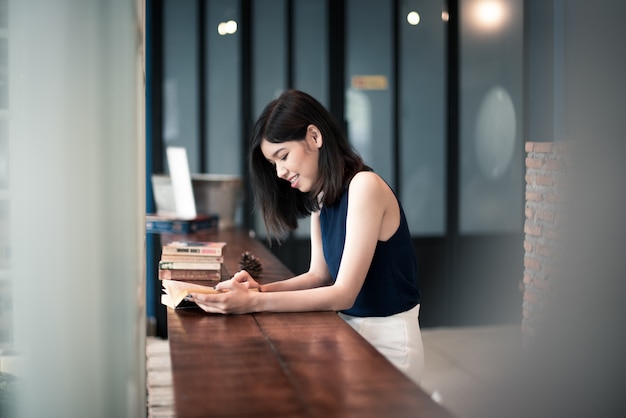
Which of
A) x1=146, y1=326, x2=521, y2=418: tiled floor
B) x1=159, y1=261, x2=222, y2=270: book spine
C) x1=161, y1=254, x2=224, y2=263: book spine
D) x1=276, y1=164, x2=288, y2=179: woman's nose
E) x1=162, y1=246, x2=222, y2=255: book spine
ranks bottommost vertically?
x1=146, y1=326, x2=521, y2=418: tiled floor

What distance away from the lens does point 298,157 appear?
9.22ft

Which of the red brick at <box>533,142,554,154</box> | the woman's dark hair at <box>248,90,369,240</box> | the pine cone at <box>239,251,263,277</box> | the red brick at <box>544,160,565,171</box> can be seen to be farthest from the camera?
the red brick at <box>533,142,554,154</box>

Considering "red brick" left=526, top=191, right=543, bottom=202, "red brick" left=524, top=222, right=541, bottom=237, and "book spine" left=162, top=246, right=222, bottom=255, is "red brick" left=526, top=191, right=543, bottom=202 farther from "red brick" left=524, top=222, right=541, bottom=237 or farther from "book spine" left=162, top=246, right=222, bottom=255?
"book spine" left=162, top=246, right=222, bottom=255

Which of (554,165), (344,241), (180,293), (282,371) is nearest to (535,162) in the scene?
(554,165)

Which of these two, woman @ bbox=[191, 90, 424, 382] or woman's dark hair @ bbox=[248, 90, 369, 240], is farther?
woman's dark hair @ bbox=[248, 90, 369, 240]

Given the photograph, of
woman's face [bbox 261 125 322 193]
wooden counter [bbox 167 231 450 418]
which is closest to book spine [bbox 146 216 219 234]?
woman's face [bbox 261 125 322 193]

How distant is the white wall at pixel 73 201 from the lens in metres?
1.15

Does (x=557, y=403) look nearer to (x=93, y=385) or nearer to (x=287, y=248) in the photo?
(x=287, y=248)

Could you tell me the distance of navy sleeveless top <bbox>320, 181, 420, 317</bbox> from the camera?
2793 millimetres

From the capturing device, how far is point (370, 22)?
644 centimetres

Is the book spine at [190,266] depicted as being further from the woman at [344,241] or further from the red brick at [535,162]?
the red brick at [535,162]

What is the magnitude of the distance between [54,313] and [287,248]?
5.31m

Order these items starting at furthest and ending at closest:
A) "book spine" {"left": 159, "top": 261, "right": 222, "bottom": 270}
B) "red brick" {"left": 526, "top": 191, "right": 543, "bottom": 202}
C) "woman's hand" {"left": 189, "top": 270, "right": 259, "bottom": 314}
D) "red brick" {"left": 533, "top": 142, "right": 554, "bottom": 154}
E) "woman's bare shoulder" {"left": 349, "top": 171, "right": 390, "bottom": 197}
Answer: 1. "red brick" {"left": 526, "top": 191, "right": 543, "bottom": 202}
2. "red brick" {"left": 533, "top": 142, "right": 554, "bottom": 154}
3. "book spine" {"left": 159, "top": 261, "right": 222, "bottom": 270}
4. "woman's bare shoulder" {"left": 349, "top": 171, "right": 390, "bottom": 197}
5. "woman's hand" {"left": 189, "top": 270, "right": 259, "bottom": 314}

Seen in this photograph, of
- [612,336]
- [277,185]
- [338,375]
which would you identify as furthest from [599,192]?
[338,375]
